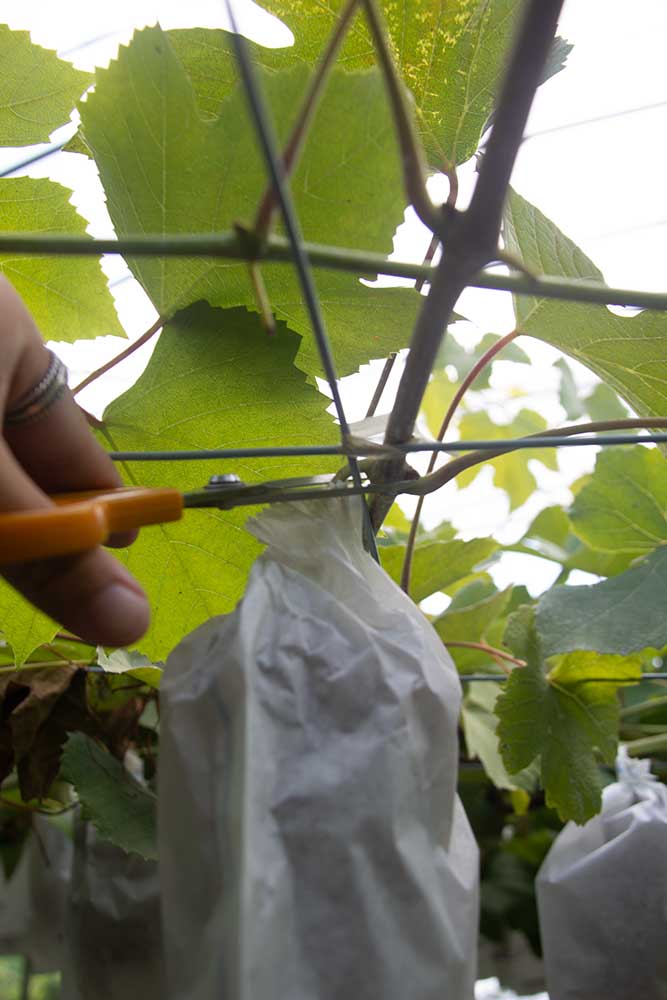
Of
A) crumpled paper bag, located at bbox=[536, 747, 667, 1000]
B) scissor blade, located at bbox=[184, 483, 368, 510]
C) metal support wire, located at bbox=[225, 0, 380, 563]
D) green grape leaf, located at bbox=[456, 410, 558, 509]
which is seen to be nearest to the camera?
metal support wire, located at bbox=[225, 0, 380, 563]

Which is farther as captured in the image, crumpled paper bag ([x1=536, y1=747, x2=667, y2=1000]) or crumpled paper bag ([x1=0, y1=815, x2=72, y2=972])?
crumpled paper bag ([x1=0, y1=815, x2=72, y2=972])

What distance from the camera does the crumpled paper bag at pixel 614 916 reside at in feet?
1.80

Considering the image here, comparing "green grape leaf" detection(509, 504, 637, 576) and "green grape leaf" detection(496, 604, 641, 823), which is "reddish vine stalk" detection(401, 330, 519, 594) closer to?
"green grape leaf" detection(496, 604, 641, 823)

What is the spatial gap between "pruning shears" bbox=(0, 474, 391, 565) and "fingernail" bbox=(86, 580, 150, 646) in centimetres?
2

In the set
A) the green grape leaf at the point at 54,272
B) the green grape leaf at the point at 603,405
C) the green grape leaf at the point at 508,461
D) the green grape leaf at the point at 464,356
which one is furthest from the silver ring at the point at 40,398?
the green grape leaf at the point at 603,405

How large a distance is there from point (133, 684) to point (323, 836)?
39 cm

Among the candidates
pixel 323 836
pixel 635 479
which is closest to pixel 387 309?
pixel 323 836

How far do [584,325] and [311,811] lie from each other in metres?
0.25

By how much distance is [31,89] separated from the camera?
49 centimetres

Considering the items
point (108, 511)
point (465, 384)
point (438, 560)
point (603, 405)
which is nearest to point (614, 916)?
point (438, 560)

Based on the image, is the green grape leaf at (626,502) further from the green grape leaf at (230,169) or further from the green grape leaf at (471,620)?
the green grape leaf at (230,169)

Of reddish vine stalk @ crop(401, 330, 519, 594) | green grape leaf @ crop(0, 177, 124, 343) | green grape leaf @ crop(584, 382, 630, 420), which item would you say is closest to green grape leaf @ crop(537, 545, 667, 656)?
reddish vine stalk @ crop(401, 330, 519, 594)

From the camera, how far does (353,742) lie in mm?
297

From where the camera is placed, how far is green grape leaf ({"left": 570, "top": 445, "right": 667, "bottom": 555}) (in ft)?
2.19
